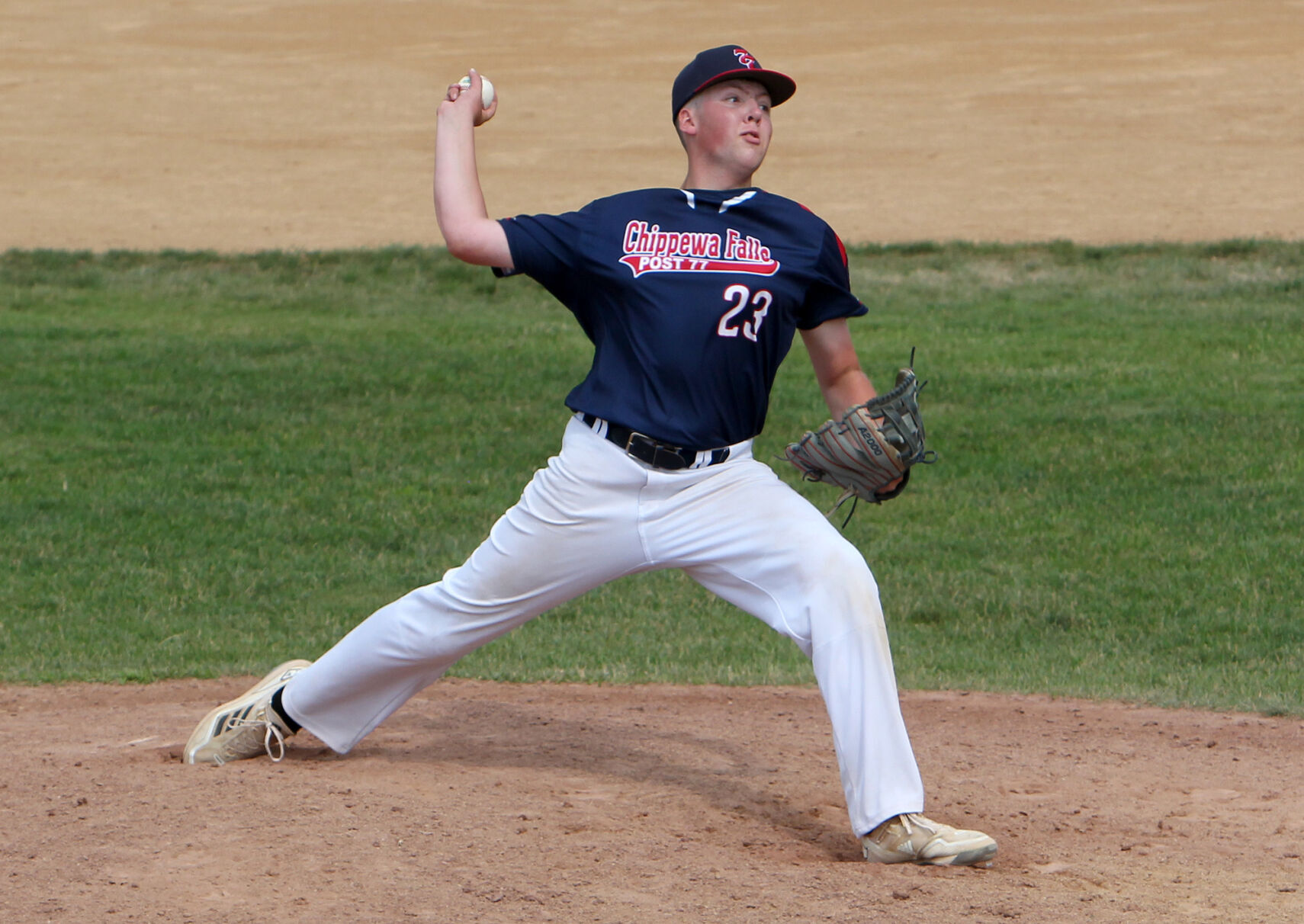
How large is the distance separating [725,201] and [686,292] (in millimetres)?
322

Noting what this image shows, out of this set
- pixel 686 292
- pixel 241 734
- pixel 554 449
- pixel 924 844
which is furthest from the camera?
pixel 554 449

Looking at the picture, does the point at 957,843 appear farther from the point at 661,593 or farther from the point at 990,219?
the point at 990,219

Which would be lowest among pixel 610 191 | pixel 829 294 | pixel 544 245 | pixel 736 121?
pixel 829 294

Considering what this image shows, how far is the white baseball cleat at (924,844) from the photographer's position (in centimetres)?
396

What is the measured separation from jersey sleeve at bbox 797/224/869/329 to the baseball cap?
1.32 feet

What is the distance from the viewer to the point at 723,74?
4266 millimetres

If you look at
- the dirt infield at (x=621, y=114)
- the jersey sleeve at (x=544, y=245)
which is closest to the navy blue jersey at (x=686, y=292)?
the jersey sleeve at (x=544, y=245)

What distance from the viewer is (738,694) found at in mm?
5973

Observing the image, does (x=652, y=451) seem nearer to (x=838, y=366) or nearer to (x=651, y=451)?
(x=651, y=451)

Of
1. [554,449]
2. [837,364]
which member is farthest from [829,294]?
[554,449]

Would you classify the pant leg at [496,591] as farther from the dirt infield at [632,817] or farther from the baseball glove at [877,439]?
the baseball glove at [877,439]

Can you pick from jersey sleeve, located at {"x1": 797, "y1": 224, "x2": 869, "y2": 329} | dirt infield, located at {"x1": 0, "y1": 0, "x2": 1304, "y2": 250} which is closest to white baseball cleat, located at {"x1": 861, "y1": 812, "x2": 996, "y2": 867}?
jersey sleeve, located at {"x1": 797, "y1": 224, "x2": 869, "y2": 329}

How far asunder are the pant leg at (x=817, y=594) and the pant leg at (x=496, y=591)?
0.13 metres

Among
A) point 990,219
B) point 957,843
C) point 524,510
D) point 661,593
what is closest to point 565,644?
point 661,593
